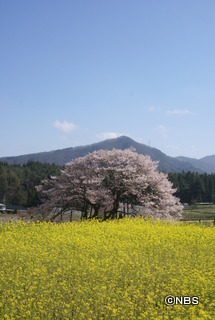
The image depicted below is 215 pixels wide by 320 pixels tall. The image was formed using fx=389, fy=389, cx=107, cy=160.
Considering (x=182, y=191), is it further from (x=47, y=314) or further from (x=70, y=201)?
(x=47, y=314)

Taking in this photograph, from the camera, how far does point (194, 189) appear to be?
98750 mm

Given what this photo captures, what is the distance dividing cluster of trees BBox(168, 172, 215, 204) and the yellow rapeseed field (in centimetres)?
8441

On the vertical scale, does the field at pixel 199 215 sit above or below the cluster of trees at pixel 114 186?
below

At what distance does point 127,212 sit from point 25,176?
88643mm

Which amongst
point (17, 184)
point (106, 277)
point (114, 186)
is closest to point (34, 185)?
point (17, 184)

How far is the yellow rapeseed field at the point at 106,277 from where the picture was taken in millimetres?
7691

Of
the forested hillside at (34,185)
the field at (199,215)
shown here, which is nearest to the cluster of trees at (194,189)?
the forested hillside at (34,185)

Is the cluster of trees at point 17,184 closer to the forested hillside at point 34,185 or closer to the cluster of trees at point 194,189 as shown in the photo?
the forested hillside at point 34,185

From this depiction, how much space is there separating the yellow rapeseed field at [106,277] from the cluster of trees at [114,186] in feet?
37.1

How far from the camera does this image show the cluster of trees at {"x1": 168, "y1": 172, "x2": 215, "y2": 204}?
9819 centimetres

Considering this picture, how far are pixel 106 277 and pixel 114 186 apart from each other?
17.6 meters

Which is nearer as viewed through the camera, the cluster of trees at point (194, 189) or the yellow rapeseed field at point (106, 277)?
the yellow rapeseed field at point (106, 277)

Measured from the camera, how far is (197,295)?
870 centimetres

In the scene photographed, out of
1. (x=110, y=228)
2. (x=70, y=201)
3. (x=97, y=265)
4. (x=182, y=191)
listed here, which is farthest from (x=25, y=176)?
(x=97, y=265)
